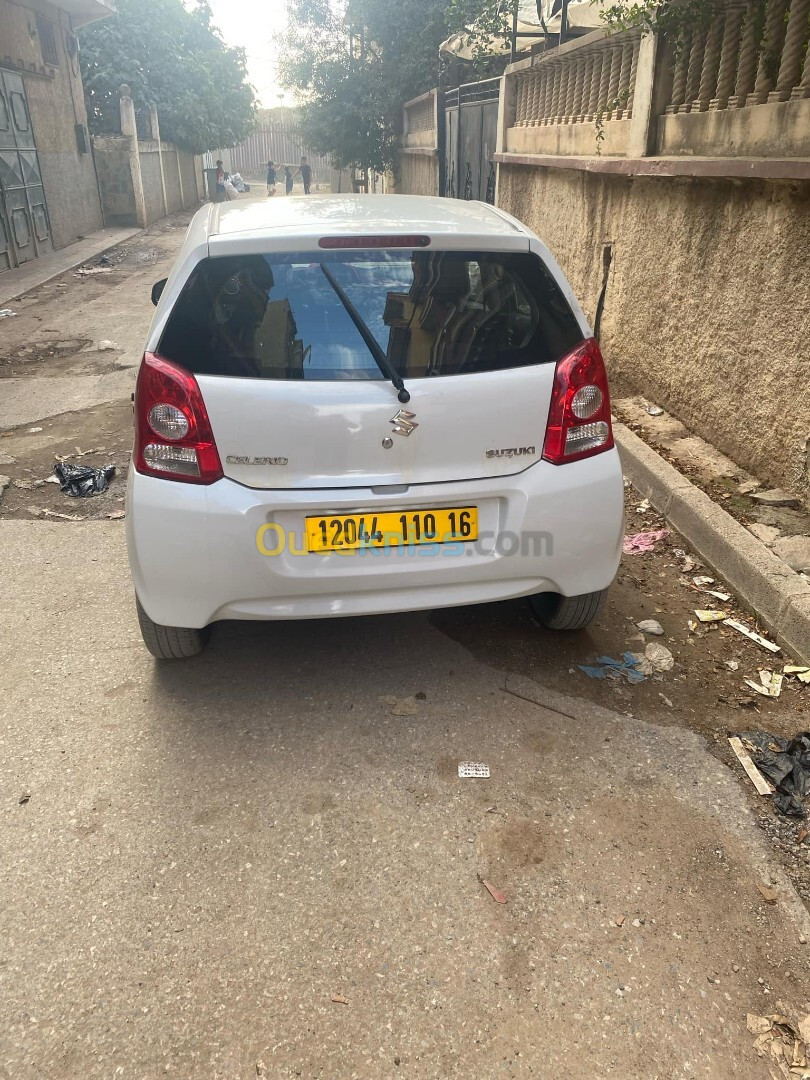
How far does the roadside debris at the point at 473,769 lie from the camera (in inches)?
106

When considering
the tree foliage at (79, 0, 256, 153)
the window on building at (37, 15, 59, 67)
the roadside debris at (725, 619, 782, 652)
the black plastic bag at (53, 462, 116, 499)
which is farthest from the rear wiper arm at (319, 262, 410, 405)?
the tree foliage at (79, 0, 256, 153)

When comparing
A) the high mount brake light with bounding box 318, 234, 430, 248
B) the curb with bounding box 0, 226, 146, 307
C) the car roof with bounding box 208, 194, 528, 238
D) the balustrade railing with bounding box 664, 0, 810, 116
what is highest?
the balustrade railing with bounding box 664, 0, 810, 116

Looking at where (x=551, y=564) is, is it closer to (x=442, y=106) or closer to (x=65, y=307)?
(x=65, y=307)

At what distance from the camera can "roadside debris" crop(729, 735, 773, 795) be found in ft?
8.65

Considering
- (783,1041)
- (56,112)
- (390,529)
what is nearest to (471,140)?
(56,112)

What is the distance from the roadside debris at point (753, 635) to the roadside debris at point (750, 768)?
0.66m

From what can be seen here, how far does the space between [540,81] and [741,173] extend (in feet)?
18.2

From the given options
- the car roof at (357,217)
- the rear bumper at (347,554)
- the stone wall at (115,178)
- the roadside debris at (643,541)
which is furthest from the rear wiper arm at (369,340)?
the stone wall at (115,178)

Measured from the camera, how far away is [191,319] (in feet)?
8.87

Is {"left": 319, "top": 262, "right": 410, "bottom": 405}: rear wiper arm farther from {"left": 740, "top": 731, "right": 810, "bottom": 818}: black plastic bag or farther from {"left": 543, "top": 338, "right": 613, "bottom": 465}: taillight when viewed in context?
{"left": 740, "top": 731, "right": 810, "bottom": 818}: black plastic bag

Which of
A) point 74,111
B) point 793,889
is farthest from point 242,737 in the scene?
point 74,111

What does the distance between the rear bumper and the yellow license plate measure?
3cm

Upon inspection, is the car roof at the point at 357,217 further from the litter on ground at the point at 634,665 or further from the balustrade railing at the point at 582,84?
the balustrade railing at the point at 582,84

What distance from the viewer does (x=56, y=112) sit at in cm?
1755
